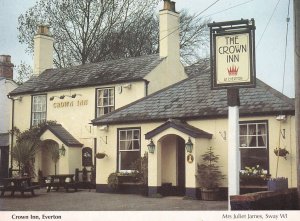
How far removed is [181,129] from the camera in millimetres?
6613

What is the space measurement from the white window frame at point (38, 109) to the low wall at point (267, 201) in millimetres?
4122

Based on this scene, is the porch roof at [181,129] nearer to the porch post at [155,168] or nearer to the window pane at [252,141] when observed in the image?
the porch post at [155,168]

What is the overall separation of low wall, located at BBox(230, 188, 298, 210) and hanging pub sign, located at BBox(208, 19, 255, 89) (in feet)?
2.88

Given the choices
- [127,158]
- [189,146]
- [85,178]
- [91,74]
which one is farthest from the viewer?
[91,74]

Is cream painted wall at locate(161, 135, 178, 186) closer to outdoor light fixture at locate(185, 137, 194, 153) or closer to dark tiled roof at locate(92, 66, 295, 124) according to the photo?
dark tiled roof at locate(92, 66, 295, 124)

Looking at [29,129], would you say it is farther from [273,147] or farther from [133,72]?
[273,147]

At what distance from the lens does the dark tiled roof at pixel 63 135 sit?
744cm

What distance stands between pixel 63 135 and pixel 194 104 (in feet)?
6.47

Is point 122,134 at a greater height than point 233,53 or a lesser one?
lesser

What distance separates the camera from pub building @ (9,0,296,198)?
6.16 meters

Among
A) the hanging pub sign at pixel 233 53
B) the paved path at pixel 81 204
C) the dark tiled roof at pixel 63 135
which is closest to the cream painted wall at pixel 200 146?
the dark tiled roof at pixel 63 135

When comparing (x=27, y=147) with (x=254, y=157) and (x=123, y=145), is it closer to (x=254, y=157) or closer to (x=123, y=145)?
(x=123, y=145)

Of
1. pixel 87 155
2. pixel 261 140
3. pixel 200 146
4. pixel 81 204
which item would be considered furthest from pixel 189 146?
pixel 81 204

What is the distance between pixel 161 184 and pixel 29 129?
6.81 ft
